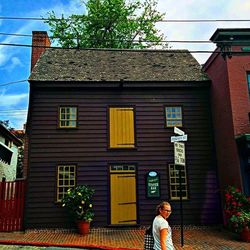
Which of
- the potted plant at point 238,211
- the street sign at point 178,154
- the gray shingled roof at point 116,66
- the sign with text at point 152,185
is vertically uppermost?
the gray shingled roof at point 116,66

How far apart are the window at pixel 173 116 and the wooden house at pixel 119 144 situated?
0.14 ft

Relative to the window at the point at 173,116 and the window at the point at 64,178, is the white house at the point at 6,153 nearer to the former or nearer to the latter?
the window at the point at 64,178

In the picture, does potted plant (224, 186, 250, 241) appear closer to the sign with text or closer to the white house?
the sign with text

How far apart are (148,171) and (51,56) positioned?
25.2ft

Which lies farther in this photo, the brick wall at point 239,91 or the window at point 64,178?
the window at point 64,178

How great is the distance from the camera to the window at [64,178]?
1219 centimetres

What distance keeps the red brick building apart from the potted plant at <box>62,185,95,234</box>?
551 cm

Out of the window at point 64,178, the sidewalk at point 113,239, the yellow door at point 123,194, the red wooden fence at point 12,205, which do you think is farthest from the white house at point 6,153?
the yellow door at point 123,194

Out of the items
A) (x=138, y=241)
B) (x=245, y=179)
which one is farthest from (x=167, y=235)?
(x=245, y=179)

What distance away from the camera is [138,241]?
10055mm

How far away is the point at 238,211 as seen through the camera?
10.3 metres

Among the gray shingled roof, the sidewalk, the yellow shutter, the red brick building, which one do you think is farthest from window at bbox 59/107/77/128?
the red brick building

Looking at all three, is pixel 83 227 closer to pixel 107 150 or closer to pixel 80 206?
pixel 80 206

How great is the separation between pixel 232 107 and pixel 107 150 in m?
5.25
